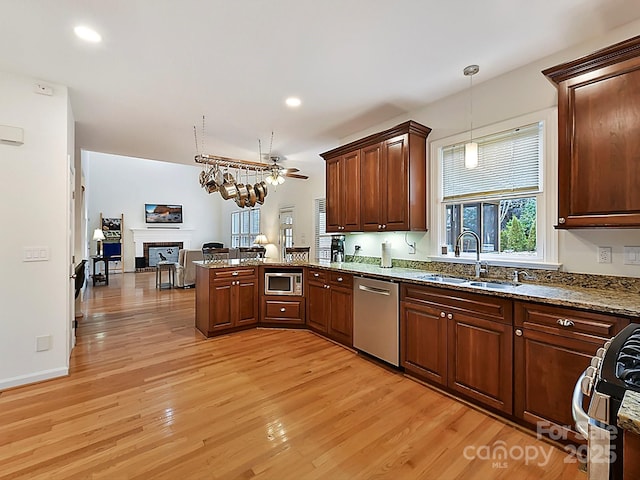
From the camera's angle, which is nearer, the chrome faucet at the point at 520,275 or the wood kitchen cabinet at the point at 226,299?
the chrome faucet at the point at 520,275

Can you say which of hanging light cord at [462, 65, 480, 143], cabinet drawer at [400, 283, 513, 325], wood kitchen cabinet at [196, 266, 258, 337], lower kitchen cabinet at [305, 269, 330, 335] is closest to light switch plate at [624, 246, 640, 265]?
cabinet drawer at [400, 283, 513, 325]

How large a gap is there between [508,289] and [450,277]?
31.9 inches

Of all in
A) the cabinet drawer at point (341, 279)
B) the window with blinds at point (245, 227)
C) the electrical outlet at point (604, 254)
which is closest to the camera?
the electrical outlet at point (604, 254)

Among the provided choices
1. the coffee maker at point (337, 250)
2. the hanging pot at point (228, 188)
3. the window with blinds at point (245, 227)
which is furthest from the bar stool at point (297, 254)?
the window with blinds at point (245, 227)

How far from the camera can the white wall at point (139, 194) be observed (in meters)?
10.4

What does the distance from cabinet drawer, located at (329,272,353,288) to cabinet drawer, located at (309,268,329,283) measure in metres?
0.11

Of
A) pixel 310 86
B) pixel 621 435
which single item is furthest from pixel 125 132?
pixel 621 435

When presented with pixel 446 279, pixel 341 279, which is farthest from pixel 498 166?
pixel 341 279

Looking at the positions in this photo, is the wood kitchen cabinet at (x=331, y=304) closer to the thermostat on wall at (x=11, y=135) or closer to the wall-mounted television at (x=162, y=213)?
the thermostat on wall at (x=11, y=135)

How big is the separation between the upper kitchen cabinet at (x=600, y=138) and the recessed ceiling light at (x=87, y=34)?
10.6ft

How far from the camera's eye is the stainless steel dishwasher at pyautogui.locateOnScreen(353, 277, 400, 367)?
2.91 m

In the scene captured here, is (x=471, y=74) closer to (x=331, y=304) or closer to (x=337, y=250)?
(x=337, y=250)

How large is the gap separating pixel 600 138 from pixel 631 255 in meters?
0.84

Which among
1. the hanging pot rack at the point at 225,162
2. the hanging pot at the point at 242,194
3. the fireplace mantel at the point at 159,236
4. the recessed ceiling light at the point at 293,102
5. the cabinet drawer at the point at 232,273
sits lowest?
the cabinet drawer at the point at 232,273
